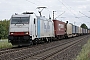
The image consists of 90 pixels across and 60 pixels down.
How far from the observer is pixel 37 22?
25828 millimetres

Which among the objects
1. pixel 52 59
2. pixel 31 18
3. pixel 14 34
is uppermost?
pixel 31 18

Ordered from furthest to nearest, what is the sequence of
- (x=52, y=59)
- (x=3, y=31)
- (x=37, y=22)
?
1. (x=3, y=31)
2. (x=37, y=22)
3. (x=52, y=59)

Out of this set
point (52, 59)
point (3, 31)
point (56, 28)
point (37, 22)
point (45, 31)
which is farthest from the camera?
point (3, 31)

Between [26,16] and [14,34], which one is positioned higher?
[26,16]

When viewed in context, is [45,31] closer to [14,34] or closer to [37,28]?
[37,28]

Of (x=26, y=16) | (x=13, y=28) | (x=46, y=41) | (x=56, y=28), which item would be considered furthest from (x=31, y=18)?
(x=56, y=28)

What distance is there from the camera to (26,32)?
22.9m

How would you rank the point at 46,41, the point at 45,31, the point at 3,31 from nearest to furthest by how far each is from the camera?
the point at 45,31
the point at 46,41
the point at 3,31

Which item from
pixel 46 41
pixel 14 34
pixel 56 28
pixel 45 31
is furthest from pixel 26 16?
pixel 56 28

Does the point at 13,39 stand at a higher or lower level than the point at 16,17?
lower

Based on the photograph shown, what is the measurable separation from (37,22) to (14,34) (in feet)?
12.4

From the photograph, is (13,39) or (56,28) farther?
(56,28)

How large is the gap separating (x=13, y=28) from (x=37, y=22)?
3.49 meters

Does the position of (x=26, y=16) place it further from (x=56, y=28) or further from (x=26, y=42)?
(x=56, y=28)
